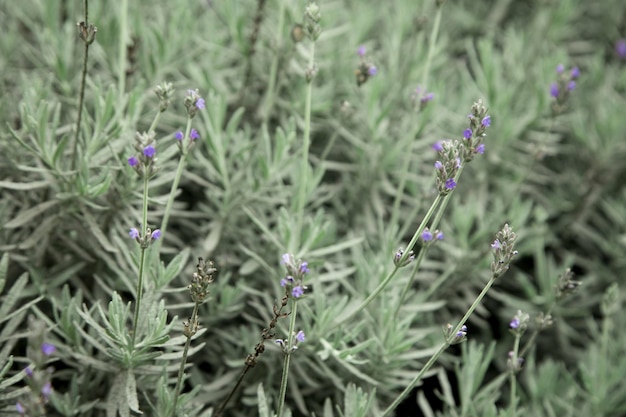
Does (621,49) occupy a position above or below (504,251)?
above

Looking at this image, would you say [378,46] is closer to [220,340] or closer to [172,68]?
[172,68]

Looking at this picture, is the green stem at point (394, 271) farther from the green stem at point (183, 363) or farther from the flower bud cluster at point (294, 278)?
the green stem at point (183, 363)

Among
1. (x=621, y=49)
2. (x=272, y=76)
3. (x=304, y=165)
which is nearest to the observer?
(x=304, y=165)

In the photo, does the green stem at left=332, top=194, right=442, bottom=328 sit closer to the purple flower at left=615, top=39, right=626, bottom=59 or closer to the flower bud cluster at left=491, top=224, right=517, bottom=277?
the flower bud cluster at left=491, top=224, right=517, bottom=277

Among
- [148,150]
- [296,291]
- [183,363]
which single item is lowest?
[183,363]

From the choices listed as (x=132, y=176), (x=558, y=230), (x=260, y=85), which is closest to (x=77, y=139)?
(x=132, y=176)

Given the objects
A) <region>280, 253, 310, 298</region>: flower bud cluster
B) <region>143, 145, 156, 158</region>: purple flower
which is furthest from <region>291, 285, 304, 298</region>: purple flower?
<region>143, 145, 156, 158</region>: purple flower

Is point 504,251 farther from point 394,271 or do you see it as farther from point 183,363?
point 183,363

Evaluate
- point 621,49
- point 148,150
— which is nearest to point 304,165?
point 148,150

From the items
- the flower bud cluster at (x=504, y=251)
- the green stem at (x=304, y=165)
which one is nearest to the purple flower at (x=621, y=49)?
the green stem at (x=304, y=165)

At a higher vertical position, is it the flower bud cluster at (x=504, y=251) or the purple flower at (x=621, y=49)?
the purple flower at (x=621, y=49)

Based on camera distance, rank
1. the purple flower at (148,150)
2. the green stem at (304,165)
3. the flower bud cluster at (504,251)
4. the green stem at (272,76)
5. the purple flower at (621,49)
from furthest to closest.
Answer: the purple flower at (621,49)
the green stem at (272,76)
the green stem at (304,165)
the flower bud cluster at (504,251)
the purple flower at (148,150)
